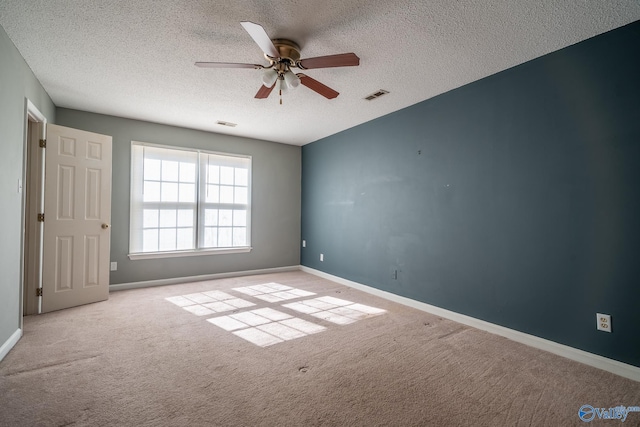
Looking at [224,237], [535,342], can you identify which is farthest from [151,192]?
[535,342]

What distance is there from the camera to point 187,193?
494 centimetres

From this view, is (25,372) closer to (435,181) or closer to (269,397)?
(269,397)

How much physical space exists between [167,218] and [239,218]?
47.5 inches

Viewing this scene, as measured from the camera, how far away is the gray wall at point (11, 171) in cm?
233

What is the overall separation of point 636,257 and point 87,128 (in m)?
6.19

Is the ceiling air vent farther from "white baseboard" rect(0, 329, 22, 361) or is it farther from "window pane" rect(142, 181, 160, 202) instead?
"white baseboard" rect(0, 329, 22, 361)

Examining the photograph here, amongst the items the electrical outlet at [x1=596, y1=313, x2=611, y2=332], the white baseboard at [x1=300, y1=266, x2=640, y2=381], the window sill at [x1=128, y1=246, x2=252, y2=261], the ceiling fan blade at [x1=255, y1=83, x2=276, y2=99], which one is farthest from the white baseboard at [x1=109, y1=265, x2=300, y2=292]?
the electrical outlet at [x1=596, y1=313, x2=611, y2=332]

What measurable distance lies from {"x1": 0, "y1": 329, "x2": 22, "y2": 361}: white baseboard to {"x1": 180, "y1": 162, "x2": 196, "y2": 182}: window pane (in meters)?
2.84

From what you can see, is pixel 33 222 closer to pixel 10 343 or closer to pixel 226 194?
pixel 10 343

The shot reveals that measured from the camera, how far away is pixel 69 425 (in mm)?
1592

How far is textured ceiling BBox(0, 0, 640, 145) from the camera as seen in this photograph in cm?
206

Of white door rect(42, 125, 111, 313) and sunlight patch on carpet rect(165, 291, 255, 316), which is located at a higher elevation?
white door rect(42, 125, 111, 313)

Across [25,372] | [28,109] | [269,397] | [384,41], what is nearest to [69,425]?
[25,372]

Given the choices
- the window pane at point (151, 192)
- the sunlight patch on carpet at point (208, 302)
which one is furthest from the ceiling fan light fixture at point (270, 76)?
the window pane at point (151, 192)
